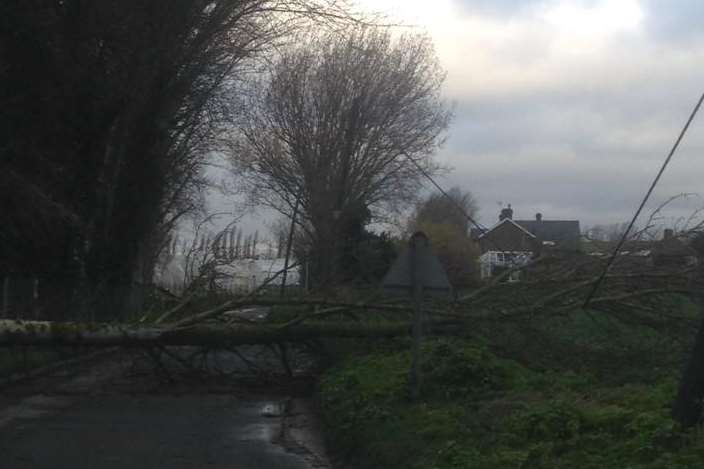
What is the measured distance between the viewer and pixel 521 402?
464 inches

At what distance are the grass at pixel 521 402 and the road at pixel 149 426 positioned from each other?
0.75 meters

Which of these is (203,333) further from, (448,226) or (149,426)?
(448,226)

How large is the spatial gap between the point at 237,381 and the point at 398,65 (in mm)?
30620

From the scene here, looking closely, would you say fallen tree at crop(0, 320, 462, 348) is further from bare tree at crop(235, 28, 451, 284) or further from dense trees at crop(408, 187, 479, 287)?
bare tree at crop(235, 28, 451, 284)

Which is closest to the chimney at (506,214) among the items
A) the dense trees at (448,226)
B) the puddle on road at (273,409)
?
the dense trees at (448,226)

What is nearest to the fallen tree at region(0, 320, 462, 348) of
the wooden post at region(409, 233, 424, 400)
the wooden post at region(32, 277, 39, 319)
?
the wooden post at region(409, 233, 424, 400)

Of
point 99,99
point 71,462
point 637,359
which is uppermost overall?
point 99,99

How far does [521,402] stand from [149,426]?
5.76 meters

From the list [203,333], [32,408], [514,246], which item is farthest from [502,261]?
[32,408]

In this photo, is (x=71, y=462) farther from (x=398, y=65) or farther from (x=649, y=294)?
(x=398, y=65)

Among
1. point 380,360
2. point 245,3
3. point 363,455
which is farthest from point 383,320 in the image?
point 245,3

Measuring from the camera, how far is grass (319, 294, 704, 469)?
9.16 metres

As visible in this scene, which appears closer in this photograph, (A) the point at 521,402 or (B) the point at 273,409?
(A) the point at 521,402

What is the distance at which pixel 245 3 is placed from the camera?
2780 centimetres
